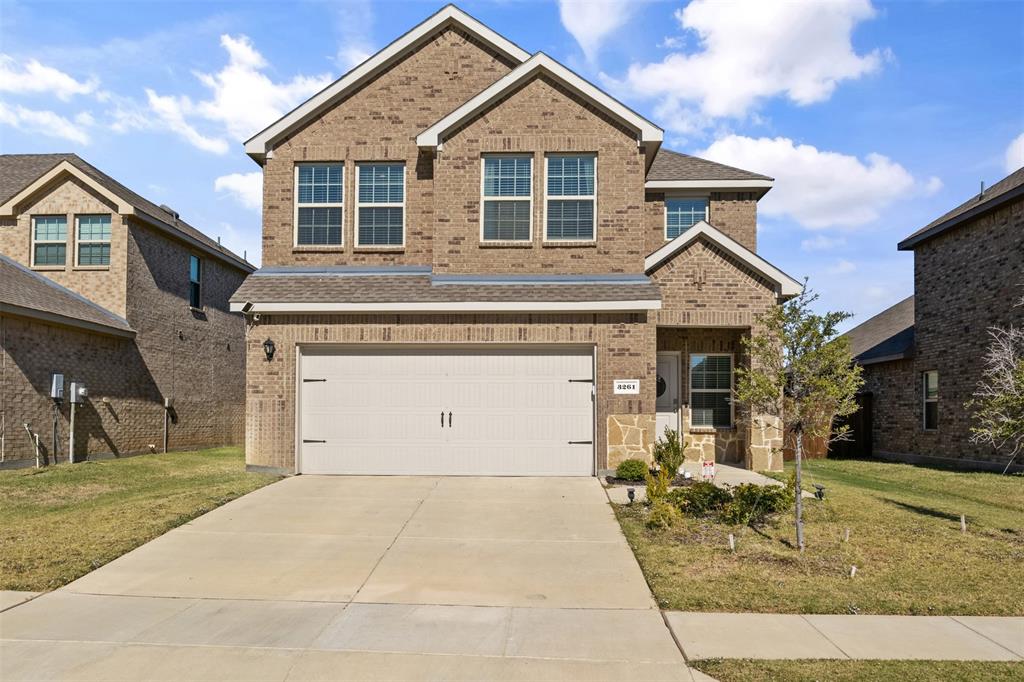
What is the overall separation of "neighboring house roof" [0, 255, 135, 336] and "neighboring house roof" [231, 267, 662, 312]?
5.79 m

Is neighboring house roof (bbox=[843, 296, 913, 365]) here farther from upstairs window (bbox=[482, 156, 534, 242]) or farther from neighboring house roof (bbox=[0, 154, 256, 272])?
neighboring house roof (bbox=[0, 154, 256, 272])

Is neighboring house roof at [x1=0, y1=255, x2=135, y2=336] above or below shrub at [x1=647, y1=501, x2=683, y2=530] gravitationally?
above

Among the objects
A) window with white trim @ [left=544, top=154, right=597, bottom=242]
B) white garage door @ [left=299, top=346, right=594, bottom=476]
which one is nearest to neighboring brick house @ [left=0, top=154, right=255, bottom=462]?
white garage door @ [left=299, top=346, right=594, bottom=476]

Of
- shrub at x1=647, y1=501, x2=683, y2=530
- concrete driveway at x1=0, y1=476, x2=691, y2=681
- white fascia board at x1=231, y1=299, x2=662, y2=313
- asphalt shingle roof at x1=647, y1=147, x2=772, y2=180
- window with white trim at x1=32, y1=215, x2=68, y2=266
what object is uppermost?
asphalt shingle roof at x1=647, y1=147, x2=772, y2=180

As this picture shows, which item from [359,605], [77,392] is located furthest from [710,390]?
[77,392]

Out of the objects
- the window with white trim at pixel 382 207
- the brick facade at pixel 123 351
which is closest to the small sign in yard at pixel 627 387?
the window with white trim at pixel 382 207

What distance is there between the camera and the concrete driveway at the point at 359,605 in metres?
5.20

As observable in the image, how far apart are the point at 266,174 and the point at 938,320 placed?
18184 mm

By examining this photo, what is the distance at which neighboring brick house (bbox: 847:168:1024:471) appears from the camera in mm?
17156

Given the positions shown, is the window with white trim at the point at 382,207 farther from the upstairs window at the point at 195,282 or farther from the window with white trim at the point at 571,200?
the upstairs window at the point at 195,282

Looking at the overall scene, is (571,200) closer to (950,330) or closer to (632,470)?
(632,470)

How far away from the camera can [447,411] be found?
44.1 feet

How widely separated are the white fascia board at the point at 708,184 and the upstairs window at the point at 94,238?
48.2 ft

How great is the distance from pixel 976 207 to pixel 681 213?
7359 millimetres
